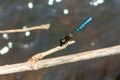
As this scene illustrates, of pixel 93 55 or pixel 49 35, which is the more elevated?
pixel 49 35

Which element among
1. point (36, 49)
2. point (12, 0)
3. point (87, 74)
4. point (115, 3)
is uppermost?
point (12, 0)

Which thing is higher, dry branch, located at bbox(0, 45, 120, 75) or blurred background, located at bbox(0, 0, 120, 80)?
blurred background, located at bbox(0, 0, 120, 80)

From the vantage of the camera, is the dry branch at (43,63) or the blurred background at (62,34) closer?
the dry branch at (43,63)

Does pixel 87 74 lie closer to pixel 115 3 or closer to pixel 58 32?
pixel 58 32

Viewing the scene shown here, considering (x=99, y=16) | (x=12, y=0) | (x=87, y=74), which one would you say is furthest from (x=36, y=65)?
(x=12, y=0)

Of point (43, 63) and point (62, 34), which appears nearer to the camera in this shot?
point (43, 63)

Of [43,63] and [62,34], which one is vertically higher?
[62,34]

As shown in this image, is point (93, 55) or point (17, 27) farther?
point (17, 27)

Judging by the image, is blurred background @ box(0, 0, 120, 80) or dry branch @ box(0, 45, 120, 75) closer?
dry branch @ box(0, 45, 120, 75)
